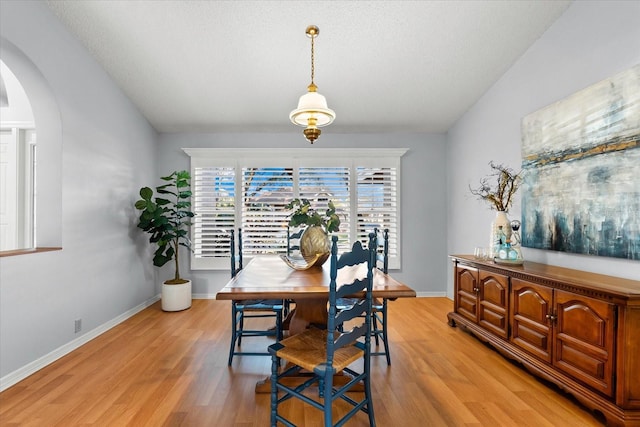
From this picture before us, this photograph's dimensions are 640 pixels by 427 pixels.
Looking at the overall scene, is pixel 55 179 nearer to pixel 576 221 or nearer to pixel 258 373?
pixel 258 373

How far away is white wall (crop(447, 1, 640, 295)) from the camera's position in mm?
2344

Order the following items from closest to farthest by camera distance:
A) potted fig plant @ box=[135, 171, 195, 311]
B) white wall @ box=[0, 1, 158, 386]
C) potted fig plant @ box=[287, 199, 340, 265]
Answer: white wall @ box=[0, 1, 158, 386] → potted fig plant @ box=[287, 199, 340, 265] → potted fig plant @ box=[135, 171, 195, 311]

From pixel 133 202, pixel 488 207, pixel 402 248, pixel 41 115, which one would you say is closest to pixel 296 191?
pixel 402 248

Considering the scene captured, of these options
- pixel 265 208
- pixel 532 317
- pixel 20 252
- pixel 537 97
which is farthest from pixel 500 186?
pixel 20 252

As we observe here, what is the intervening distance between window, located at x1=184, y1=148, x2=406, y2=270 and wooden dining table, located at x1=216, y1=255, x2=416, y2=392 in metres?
2.00

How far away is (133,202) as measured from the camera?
416 centimetres

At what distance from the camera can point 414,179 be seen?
4.90 m

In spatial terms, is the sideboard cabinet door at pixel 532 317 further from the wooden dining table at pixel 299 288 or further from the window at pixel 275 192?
the window at pixel 275 192

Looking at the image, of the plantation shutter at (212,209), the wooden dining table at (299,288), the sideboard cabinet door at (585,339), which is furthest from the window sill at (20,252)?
the sideboard cabinet door at (585,339)

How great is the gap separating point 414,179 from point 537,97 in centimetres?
200

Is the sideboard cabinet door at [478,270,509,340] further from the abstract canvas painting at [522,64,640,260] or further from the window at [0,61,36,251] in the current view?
the window at [0,61,36,251]

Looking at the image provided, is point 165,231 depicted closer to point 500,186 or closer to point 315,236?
point 315,236

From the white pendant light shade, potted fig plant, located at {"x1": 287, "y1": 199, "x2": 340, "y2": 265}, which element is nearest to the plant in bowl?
potted fig plant, located at {"x1": 287, "y1": 199, "x2": 340, "y2": 265}

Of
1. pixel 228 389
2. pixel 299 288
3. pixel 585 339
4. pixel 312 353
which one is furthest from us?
pixel 228 389
